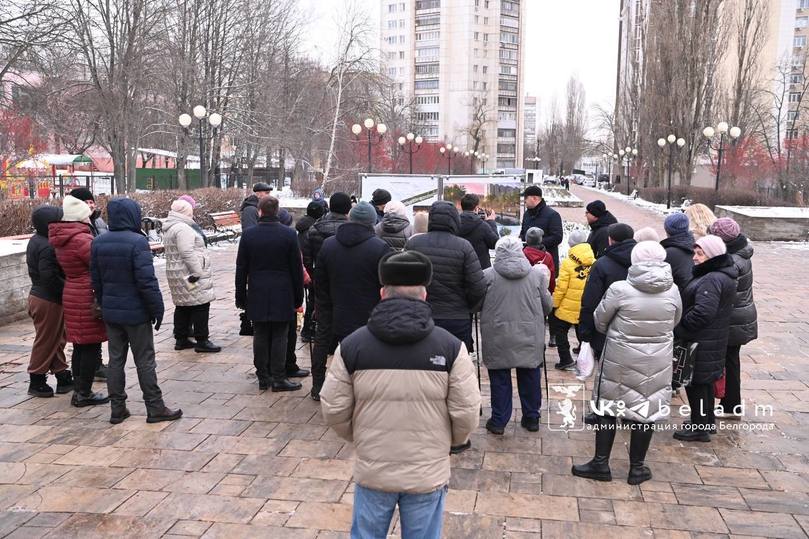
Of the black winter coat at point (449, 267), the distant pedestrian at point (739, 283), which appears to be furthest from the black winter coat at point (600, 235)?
the black winter coat at point (449, 267)

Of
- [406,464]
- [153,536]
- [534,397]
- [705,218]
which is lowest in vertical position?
[153,536]

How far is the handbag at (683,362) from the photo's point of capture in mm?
4664

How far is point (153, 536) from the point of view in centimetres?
362

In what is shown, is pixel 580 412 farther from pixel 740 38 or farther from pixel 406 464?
pixel 740 38

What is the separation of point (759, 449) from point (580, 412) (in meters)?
1.30

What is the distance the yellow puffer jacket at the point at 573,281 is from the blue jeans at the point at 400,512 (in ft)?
13.3

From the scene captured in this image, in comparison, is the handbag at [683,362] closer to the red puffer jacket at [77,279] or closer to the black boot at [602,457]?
the black boot at [602,457]

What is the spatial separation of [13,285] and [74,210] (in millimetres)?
3988

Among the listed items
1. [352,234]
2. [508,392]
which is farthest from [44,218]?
[508,392]

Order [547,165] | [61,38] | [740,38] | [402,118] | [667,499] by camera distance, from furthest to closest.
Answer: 1. [547,165]
2. [402,118]
3. [740,38]
4. [61,38]
5. [667,499]

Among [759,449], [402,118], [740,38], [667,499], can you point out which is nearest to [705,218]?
[759,449]

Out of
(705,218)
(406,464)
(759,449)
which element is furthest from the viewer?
(705,218)

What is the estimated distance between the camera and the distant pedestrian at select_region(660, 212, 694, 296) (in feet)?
17.5

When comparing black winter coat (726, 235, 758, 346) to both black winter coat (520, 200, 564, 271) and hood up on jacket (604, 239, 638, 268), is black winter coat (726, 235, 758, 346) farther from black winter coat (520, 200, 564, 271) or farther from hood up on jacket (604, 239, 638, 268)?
black winter coat (520, 200, 564, 271)
